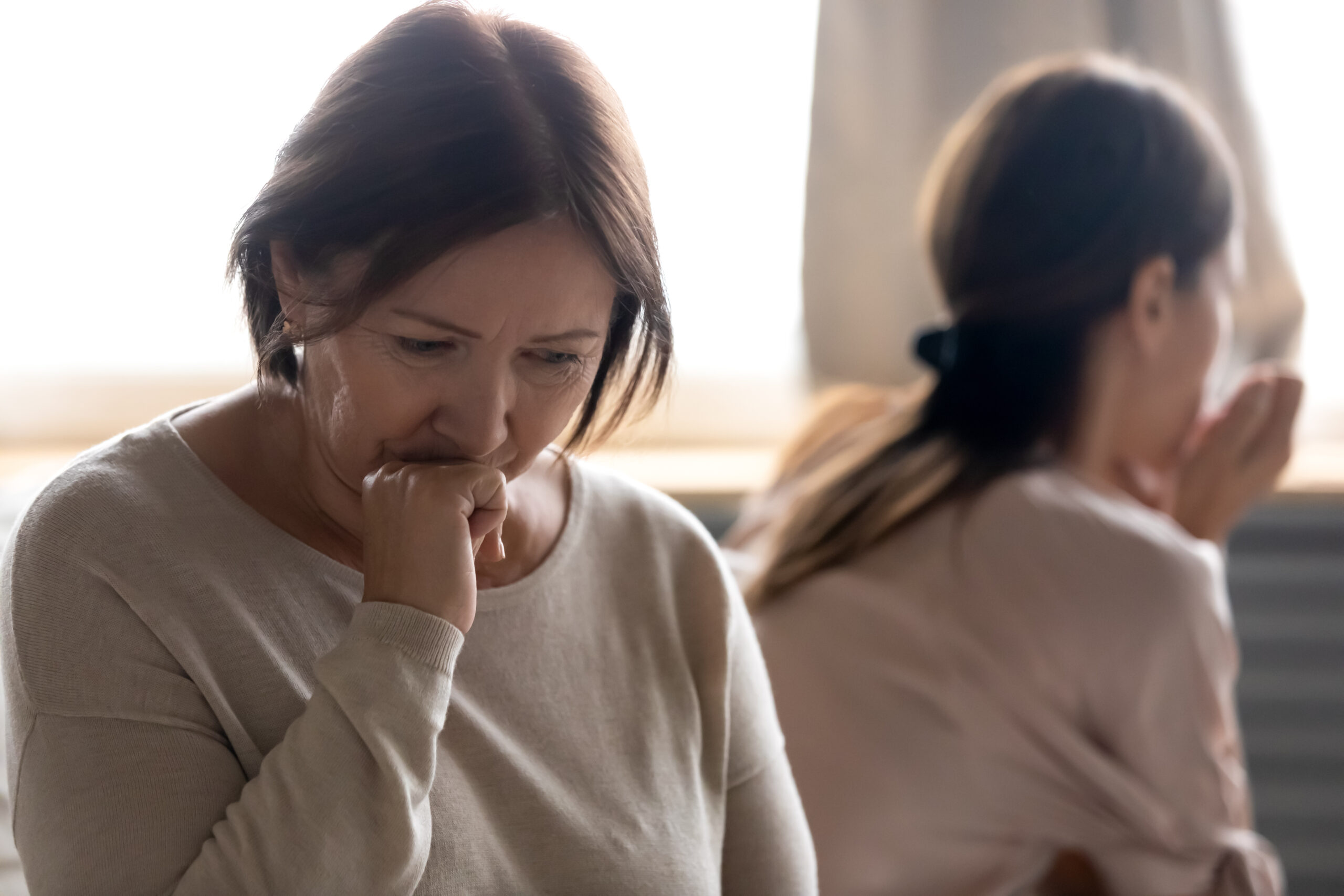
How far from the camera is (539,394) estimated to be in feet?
2.58

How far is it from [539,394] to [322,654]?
21 cm

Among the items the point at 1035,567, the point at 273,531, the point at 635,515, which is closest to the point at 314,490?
the point at 273,531

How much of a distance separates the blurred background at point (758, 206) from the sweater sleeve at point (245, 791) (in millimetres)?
1214

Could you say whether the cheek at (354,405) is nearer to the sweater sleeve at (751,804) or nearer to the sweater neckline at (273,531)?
the sweater neckline at (273,531)

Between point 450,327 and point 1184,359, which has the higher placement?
point 450,327

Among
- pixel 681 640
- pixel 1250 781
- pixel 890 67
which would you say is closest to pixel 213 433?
pixel 681 640

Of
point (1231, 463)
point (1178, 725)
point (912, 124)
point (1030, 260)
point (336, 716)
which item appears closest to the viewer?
point (336, 716)

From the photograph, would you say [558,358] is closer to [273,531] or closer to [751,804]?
[273,531]

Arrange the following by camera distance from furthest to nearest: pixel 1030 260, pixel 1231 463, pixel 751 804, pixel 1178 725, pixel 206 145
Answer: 1. pixel 206 145
2. pixel 1231 463
3. pixel 1030 260
4. pixel 1178 725
5. pixel 751 804

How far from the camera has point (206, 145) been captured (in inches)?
74.9

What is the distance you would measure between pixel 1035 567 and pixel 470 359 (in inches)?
30.1

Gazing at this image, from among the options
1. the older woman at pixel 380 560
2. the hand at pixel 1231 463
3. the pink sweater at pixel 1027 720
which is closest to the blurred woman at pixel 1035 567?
the pink sweater at pixel 1027 720

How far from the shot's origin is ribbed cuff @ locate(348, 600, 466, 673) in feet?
2.31

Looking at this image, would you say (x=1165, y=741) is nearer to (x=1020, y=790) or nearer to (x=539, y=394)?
(x=1020, y=790)
